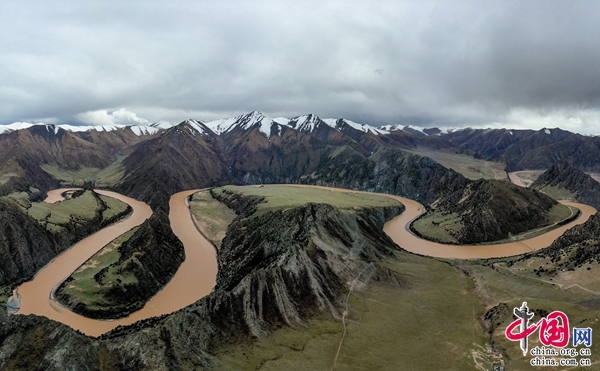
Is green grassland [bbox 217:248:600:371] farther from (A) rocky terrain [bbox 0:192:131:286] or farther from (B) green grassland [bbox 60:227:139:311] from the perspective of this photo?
(A) rocky terrain [bbox 0:192:131:286]

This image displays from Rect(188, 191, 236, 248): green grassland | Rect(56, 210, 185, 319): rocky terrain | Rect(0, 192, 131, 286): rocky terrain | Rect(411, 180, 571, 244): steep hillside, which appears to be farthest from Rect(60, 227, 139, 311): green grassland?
Rect(411, 180, 571, 244): steep hillside

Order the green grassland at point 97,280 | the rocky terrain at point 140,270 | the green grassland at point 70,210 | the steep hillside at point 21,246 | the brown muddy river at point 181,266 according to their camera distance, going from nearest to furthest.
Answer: the brown muddy river at point 181,266 < the rocky terrain at point 140,270 < the green grassland at point 97,280 < the steep hillside at point 21,246 < the green grassland at point 70,210

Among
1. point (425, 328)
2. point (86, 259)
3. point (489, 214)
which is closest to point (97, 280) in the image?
point (86, 259)

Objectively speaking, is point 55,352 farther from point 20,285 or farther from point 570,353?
point 570,353

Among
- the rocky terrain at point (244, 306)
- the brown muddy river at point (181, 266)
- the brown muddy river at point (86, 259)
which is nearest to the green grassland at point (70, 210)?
the brown muddy river at point (181, 266)

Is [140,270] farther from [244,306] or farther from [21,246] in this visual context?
[244,306]

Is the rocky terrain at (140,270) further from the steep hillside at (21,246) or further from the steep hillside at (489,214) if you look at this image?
the steep hillside at (489,214)
